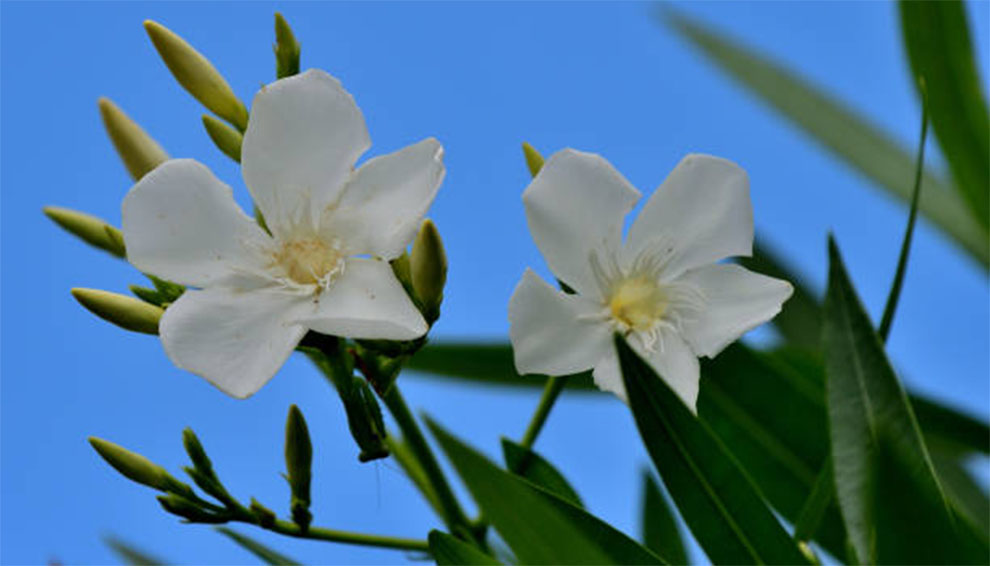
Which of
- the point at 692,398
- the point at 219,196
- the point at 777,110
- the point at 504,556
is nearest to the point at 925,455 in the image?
the point at 692,398

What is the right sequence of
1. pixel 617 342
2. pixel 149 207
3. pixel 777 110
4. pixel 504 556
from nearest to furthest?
pixel 617 342 → pixel 149 207 → pixel 504 556 → pixel 777 110

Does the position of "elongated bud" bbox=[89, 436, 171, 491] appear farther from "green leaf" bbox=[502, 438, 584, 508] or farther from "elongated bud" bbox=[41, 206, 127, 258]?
"green leaf" bbox=[502, 438, 584, 508]

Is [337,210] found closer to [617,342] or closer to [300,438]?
[300,438]

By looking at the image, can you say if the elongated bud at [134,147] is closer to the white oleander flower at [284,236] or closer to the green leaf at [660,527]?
the white oleander flower at [284,236]

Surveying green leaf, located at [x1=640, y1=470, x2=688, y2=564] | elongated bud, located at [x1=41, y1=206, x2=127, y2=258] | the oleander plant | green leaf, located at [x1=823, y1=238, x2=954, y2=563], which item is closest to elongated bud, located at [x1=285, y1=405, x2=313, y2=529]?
the oleander plant

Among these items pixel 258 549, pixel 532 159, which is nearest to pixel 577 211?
pixel 532 159

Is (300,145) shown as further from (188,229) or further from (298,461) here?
(298,461)

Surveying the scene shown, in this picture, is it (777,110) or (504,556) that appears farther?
(777,110)
